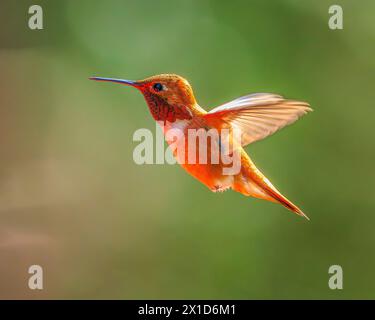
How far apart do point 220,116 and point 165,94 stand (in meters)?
0.08

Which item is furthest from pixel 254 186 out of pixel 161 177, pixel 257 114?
pixel 161 177

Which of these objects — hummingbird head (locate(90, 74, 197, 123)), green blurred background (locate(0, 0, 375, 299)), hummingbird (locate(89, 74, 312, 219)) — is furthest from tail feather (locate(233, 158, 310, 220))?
green blurred background (locate(0, 0, 375, 299))

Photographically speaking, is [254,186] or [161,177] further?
[161,177]

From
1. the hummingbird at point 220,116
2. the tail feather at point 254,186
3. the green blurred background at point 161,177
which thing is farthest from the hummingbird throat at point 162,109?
the green blurred background at point 161,177

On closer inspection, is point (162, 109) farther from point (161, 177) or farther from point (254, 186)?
point (161, 177)

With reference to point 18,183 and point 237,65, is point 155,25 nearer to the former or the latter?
point 237,65

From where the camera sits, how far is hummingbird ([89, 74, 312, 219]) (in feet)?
1.97

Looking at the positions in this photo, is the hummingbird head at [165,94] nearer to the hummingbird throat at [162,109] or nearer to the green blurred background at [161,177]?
the hummingbird throat at [162,109]

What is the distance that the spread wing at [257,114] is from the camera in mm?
577

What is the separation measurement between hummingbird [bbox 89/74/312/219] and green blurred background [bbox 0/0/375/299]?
0.77m

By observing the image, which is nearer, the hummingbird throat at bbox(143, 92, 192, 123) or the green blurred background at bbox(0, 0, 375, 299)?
the hummingbird throat at bbox(143, 92, 192, 123)

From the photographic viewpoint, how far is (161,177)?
4.90 feet

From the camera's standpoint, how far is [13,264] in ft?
4.91

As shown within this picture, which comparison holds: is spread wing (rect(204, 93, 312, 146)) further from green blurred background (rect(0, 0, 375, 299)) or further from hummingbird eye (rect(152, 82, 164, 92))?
green blurred background (rect(0, 0, 375, 299))
